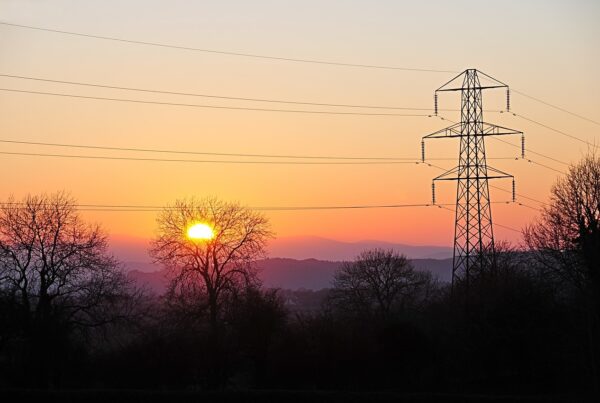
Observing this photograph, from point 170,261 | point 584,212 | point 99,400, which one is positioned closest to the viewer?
point 99,400

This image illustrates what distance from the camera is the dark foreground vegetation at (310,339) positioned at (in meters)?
41.2

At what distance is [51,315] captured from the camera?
144 feet

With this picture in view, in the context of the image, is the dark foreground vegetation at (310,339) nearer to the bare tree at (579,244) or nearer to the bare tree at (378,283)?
the bare tree at (579,244)

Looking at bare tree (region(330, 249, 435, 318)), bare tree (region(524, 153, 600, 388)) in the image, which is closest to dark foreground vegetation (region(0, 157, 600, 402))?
bare tree (region(524, 153, 600, 388))

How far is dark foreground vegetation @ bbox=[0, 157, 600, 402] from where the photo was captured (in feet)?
135

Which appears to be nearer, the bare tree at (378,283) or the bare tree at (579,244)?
the bare tree at (579,244)

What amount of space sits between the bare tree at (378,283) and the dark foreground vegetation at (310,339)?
28.2 m

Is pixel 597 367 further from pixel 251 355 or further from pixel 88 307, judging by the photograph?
pixel 88 307

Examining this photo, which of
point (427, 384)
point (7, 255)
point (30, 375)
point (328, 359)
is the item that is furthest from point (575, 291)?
point (7, 255)

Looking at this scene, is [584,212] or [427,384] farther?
[584,212]

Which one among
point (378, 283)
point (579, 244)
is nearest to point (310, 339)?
point (579, 244)

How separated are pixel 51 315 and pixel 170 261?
18.1 m

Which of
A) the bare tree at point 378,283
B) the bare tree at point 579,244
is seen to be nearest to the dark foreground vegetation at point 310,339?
the bare tree at point 579,244

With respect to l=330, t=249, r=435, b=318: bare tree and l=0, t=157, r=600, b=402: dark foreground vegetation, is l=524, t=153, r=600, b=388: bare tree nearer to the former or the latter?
l=0, t=157, r=600, b=402: dark foreground vegetation
